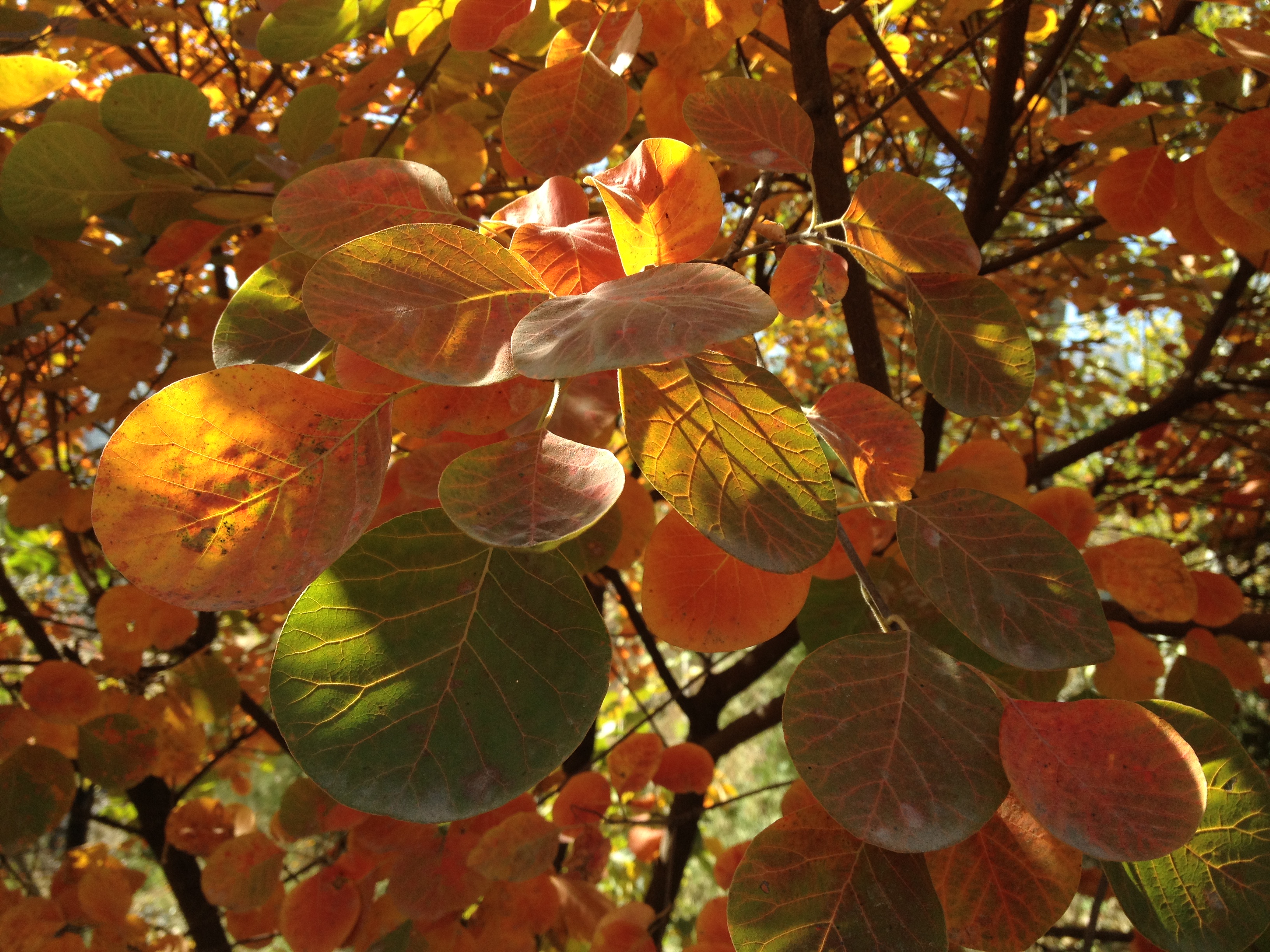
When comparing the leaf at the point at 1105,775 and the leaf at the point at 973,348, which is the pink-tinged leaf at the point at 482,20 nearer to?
the leaf at the point at 973,348

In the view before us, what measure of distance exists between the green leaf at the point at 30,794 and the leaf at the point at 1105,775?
1.14 metres

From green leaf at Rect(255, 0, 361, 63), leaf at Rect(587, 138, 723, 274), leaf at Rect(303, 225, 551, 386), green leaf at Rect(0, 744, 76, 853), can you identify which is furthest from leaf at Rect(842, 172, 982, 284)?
green leaf at Rect(0, 744, 76, 853)

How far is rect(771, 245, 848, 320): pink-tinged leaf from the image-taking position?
20.2 inches

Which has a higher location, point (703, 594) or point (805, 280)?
point (805, 280)

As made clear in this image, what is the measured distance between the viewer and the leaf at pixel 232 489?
0.32 metres

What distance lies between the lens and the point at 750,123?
535mm

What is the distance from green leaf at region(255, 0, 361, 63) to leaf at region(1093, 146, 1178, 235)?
2.13 ft

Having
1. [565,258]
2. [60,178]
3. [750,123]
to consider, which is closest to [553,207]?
[565,258]

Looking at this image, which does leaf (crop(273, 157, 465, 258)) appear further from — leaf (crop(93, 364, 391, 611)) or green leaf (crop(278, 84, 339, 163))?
green leaf (crop(278, 84, 339, 163))

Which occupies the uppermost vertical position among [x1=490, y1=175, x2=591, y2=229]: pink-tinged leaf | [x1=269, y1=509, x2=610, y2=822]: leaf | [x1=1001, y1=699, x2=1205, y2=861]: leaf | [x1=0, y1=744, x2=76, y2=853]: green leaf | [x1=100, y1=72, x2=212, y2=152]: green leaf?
[x1=100, y1=72, x2=212, y2=152]: green leaf

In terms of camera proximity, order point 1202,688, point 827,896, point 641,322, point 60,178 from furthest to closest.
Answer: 1. point 1202,688
2. point 60,178
3. point 827,896
4. point 641,322

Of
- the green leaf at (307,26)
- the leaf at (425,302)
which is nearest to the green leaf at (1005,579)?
the leaf at (425,302)

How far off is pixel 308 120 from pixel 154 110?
0.40ft

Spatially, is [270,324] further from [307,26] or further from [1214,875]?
[1214,875]
